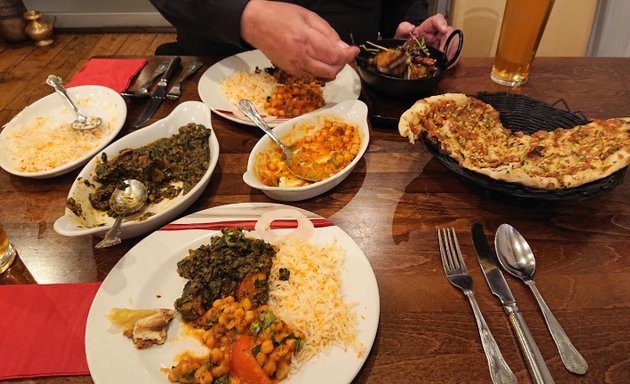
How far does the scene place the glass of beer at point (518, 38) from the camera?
1950 mm

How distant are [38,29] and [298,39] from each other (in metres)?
5.25

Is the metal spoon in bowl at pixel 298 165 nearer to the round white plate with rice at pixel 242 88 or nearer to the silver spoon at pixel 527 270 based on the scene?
the round white plate with rice at pixel 242 88

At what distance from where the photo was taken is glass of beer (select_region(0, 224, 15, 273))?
132cm

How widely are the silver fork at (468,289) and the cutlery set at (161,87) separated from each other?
141 cm

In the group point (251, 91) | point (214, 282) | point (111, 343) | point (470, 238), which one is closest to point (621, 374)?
point (470, 238)

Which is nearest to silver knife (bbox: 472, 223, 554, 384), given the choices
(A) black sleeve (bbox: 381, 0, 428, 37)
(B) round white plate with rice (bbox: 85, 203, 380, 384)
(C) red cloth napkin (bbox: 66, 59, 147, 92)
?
(B) round white plate with rice (bbox: 85, 203, 380, 384)

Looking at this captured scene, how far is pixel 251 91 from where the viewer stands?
2064 mm

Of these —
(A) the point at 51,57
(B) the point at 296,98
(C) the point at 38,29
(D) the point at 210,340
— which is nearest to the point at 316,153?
(B) the point at 296,98

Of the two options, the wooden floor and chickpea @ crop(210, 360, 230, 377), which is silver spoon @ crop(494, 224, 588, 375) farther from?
the wooden floor

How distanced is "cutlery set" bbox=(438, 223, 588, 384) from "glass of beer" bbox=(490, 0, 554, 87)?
1095mm

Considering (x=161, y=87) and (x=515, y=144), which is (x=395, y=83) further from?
(x=161, y=87)

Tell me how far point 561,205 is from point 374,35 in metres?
1.70

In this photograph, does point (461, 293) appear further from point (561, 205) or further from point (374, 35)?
point (374, 35)

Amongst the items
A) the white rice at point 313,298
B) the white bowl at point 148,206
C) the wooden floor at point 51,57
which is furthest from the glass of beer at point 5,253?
the wooden floor at point 51,57
